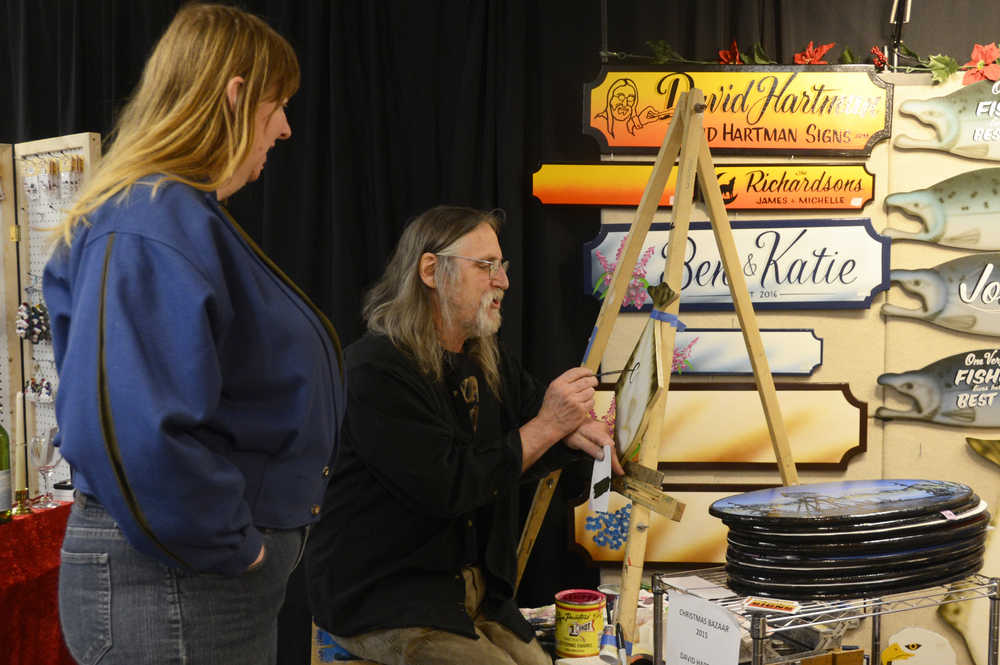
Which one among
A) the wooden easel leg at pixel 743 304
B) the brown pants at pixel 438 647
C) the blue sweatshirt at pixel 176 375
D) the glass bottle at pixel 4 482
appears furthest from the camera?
the wooden easel leg at pixel 743 304

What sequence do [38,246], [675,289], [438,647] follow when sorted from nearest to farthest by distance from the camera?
[438,647], [675,289], [38,246]

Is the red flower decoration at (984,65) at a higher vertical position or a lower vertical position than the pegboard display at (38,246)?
higher

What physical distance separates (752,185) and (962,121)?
68 centimetres

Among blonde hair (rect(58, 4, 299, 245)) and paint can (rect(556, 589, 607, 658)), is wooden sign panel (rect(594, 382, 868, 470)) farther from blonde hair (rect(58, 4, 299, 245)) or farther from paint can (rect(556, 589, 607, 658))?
blonde hair (rect(58, 4, 299, 245))

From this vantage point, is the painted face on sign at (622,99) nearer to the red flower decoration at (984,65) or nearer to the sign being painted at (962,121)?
the sign being painted at (962,121)

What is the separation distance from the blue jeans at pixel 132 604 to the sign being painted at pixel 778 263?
5.99 ft

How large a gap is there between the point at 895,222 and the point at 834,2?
29.0 inches

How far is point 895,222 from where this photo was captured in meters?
2.81

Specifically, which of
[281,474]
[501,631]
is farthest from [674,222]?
[281,474]

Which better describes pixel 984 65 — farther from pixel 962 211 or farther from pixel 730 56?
pixel 730 56

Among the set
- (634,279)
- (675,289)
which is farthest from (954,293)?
(675,289)

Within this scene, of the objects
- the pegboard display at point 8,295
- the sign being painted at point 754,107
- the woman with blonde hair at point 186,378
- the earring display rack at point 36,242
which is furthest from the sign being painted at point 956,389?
the pegboard display at point 8,295

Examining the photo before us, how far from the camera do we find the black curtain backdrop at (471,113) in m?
2.84

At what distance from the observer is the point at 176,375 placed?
102cm
